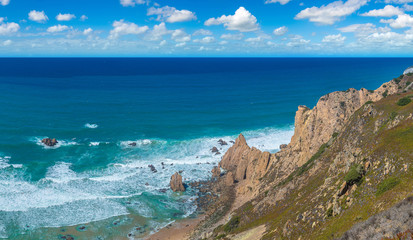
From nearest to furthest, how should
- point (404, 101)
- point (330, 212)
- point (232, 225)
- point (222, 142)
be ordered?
point (330, 212), point (404, 101), point (232, 225), point (222, 142)

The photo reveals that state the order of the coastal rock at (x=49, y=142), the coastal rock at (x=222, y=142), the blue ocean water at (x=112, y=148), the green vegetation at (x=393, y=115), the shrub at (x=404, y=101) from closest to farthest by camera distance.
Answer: the green vegetation at (x=393, y=115), the shrub at (x=404, y=101), the blue ocean water at (x=112, y=148), the coastal rock at (x=49, y=142), the coastal rock at (x=222, y=142)

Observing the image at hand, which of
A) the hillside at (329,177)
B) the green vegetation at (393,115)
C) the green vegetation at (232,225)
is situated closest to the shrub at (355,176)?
the hillside at (329,177)

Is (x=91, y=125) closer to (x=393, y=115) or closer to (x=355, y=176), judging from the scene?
(x=393, y=115)

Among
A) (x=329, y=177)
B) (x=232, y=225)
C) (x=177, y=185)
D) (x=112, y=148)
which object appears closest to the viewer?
(x=329, y=177)

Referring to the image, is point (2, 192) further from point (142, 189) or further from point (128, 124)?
point (128, 124)

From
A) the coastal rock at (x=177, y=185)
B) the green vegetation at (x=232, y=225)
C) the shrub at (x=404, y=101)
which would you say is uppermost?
the shrub at (x=404, y=101)

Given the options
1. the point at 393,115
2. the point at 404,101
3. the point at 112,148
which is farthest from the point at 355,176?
the point at 112,148

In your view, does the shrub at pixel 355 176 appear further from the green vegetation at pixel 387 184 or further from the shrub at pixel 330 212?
the shrub at pixel 330 212

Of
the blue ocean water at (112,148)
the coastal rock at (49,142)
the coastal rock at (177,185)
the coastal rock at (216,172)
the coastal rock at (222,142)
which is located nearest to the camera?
the blue ocean water at (112,148)
